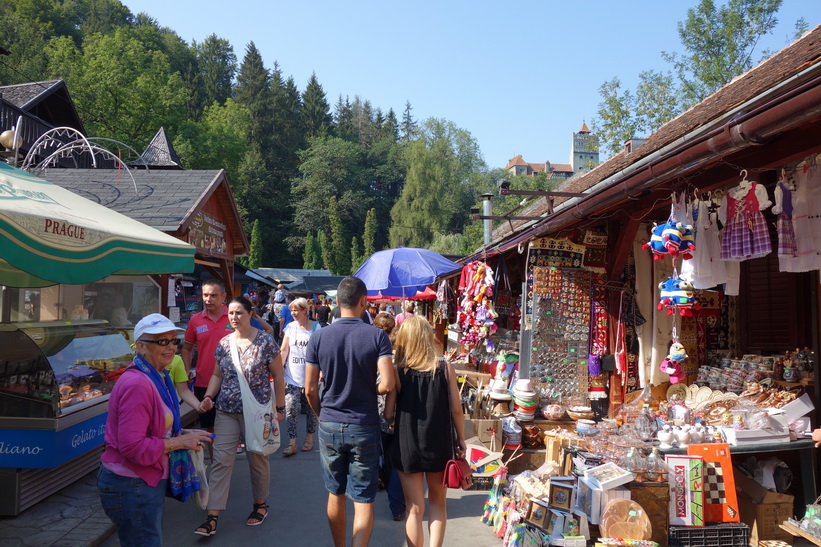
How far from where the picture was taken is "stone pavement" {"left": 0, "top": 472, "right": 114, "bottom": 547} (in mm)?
3859

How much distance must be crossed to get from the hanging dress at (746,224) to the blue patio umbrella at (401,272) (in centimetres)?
508

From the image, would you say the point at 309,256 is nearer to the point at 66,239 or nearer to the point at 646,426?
the point at 646,426

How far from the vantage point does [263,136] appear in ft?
209

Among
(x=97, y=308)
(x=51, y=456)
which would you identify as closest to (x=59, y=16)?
(x=97, y=308)

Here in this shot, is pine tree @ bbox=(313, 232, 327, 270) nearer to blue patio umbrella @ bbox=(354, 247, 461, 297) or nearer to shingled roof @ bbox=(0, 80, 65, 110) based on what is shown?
shingled roof @ bbox=(0, 80, 65, 110)

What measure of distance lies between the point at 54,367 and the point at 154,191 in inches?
244

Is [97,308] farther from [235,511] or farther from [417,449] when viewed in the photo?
[417,449]

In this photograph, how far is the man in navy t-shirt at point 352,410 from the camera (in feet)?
11.3

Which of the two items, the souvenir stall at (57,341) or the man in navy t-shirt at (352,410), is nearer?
the souvenir stall at (57,341)

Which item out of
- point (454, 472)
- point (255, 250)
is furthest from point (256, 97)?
point (454, 472)

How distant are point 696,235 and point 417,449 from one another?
9.87 feet

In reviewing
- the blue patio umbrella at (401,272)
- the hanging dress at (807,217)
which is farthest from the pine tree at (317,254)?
the hanging dress at (807,217)

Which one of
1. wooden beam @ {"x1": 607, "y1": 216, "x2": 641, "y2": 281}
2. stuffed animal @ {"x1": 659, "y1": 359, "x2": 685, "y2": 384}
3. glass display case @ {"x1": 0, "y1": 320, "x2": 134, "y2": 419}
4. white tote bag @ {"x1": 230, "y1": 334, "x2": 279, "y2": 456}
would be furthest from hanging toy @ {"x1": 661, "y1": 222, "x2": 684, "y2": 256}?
glass display case @ {"x1": 0, "y1": 320, "x2": 134, "y2": 419}

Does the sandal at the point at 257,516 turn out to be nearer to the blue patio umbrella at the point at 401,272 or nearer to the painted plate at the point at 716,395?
the painted plate at the point at 716,395
